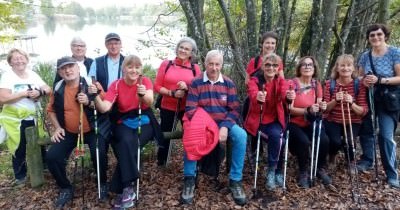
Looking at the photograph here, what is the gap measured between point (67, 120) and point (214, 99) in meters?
1.80

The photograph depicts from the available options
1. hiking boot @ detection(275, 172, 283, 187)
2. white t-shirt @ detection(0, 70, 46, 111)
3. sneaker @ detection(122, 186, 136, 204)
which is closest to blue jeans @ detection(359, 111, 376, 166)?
hiking boot @ detection(275, 172, 283, 187)

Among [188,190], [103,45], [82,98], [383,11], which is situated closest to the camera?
[82,98]

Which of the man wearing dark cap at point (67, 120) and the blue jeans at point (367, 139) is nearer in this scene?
the man wearing dark cap at point (67, 120)

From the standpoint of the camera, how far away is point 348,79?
4520 mm

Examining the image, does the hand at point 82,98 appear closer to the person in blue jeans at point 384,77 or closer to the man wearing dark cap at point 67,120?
the man wearing dark cap at point 67,120

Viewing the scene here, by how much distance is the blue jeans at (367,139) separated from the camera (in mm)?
4715

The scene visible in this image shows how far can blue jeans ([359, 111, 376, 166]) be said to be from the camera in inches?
186

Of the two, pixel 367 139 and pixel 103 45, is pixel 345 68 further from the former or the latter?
pixel 103 45

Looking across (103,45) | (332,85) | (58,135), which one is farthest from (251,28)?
(103,45)

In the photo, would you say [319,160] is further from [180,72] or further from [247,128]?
[180,72]

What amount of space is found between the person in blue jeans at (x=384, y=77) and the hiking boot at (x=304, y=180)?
1019 millimetres

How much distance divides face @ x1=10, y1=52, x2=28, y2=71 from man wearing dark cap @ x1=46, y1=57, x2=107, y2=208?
0.66 metres

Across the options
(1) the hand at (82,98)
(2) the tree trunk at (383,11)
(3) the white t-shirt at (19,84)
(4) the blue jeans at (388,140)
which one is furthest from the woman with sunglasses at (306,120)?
(3) the white t-shirt at (19,84)

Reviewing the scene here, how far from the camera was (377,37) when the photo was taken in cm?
437
